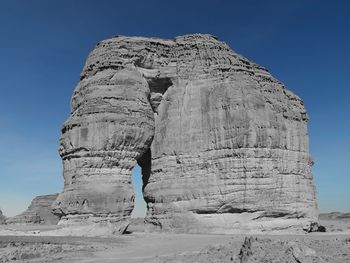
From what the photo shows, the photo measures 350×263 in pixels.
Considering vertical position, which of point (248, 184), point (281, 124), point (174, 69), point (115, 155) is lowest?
point (248, 184)

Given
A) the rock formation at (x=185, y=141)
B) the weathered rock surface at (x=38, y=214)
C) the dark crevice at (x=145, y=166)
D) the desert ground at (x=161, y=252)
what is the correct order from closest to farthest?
1. the desert ground at (x=161, y=252)
2. the rock formation at (x=185, y=141)
3. the dark crevice at (x=145, y=166)
4. the weathered rock surface at (x=38, y=214)

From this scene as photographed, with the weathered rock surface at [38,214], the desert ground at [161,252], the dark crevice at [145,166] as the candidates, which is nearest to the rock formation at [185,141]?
the dark crevice at [145,166]

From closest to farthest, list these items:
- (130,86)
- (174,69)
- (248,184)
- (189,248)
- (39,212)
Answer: (189,248) → (248,184) → (130,86) → (174,69) → (39,212)

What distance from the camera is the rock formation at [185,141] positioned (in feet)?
82.9

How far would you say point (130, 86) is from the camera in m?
27.1

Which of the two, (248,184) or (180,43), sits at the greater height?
(180,43)

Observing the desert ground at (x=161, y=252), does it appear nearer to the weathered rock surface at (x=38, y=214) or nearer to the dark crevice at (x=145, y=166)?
the dark crevice at (x=145, y=166)

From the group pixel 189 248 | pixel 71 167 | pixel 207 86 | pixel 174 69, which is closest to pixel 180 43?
pixel 174 69

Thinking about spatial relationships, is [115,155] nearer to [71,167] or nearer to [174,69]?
[71,167]

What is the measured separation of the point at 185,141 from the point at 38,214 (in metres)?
36.1

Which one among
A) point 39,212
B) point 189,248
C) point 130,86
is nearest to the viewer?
point 189,248

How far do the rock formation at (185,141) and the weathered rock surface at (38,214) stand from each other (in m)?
31.1

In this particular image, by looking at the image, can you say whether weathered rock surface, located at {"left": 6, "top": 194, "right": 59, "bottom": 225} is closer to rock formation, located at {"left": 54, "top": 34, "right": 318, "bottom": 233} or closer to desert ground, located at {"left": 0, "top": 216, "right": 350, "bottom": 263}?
rock formation, located at {"left": 54, "top": 34, "right": 318, "bottom": 233}

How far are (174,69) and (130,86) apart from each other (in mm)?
3960
